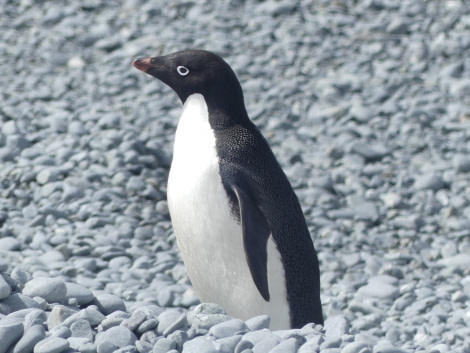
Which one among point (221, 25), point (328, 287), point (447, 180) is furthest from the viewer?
point (221, 25)

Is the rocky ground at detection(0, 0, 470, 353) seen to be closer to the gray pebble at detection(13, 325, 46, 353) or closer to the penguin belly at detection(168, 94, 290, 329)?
the gray pebble at detection(13, 325, 46, 353)

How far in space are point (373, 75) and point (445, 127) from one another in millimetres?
988

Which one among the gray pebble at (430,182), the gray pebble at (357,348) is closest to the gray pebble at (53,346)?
the gray pebble at (357,348)

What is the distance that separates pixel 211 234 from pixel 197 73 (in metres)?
0.64

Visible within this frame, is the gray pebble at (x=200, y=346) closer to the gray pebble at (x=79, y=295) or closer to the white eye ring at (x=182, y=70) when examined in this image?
the gray pebble at (x=79, y=295)

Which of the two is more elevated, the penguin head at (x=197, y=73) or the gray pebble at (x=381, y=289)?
the penguin head at (x=197, y=73)

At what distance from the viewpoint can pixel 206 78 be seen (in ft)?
13.4

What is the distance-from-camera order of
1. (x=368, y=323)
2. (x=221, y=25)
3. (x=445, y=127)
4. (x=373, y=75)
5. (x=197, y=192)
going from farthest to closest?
1. (x=221, y=25)
2. (x=373, y=75)
3. (x=445, y=127)
4. (x=368, y=323)
5. (x=197, y=192)

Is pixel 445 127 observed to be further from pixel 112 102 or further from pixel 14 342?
pixel 14 342

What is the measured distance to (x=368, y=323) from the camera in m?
4.94

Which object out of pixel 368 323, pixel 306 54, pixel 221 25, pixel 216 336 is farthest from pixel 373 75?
pixel 216 336

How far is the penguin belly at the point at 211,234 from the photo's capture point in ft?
12.8

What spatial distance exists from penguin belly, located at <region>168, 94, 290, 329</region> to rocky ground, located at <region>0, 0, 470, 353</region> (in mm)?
322

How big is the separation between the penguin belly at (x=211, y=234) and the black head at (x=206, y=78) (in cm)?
9
